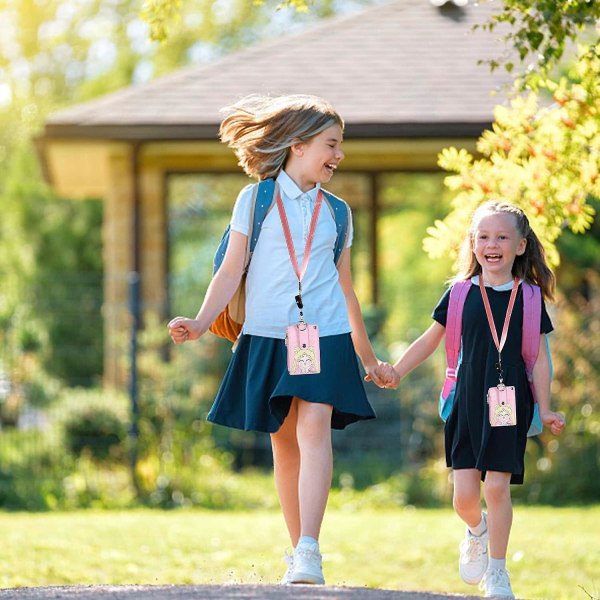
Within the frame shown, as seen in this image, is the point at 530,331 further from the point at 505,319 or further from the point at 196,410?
the point at 196,410

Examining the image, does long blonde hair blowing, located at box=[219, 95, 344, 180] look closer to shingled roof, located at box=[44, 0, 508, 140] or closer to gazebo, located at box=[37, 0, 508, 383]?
gazebo, located at box=[37, 0, 508, 383]

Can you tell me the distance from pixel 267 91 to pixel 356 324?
7708 mm

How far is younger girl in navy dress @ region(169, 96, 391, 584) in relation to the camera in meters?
4.94

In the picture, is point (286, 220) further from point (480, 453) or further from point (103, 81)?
point (103, 81)

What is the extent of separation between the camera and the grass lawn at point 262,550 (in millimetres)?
7051

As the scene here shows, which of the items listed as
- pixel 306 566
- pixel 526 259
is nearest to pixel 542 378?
pixel 526 259

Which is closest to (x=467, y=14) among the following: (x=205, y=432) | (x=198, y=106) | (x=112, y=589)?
(x=198, y=106)

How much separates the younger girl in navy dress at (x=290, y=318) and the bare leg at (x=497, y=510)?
20.7 inches

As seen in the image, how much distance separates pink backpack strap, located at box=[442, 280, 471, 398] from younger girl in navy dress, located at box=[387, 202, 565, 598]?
0.03m

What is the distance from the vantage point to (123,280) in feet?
44.4

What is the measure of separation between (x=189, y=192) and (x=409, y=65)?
8.29 ft

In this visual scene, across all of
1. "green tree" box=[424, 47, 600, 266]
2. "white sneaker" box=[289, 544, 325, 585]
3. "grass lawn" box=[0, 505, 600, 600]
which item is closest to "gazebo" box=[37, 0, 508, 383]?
"grass lawn" box=[0, 505, 600, 600]

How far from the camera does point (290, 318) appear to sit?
16.5ft

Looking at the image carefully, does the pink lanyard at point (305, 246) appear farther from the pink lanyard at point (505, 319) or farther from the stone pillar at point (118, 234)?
the stone pillar at point (118, 234)
